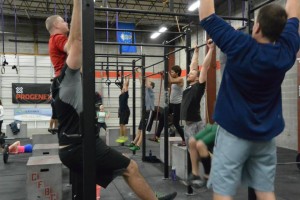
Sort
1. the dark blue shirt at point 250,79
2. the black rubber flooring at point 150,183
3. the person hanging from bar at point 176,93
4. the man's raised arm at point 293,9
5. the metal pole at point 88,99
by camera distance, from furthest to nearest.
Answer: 1. the person hanging from bar at point 176,93
2. the black rubber flooring at point 150,183
3. the metal pole at point 88,99
4. the man's raised arm at point 293,9
5. the dark blue shirt at point 250,79

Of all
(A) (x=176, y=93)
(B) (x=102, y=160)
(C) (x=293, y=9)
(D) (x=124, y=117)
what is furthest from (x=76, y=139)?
(D) (x=124, y=117)

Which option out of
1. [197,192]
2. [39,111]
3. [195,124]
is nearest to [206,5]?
[195,124]

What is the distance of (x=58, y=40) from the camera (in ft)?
6.80

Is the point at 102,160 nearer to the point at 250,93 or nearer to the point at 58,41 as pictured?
the point at 58,41

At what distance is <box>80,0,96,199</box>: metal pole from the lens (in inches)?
68.1

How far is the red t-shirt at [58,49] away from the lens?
207cm

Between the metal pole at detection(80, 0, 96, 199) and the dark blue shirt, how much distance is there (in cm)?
66

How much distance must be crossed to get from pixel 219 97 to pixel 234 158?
0.28 m

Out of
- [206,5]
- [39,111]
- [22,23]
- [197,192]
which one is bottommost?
[197,192]

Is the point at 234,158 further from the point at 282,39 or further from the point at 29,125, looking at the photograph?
the point at 29,125

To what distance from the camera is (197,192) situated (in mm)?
3725

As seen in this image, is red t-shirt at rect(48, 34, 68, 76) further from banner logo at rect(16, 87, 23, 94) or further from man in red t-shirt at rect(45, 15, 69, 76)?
banner logo at rect(16, 87, 23, 94)

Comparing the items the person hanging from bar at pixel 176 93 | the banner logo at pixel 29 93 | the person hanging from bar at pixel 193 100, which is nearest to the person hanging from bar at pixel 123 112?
the person hanging from bar at pixel 176 93

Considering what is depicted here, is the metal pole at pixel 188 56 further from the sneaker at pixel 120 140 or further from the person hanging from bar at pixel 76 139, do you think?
the sneaker at pixel 120 140
